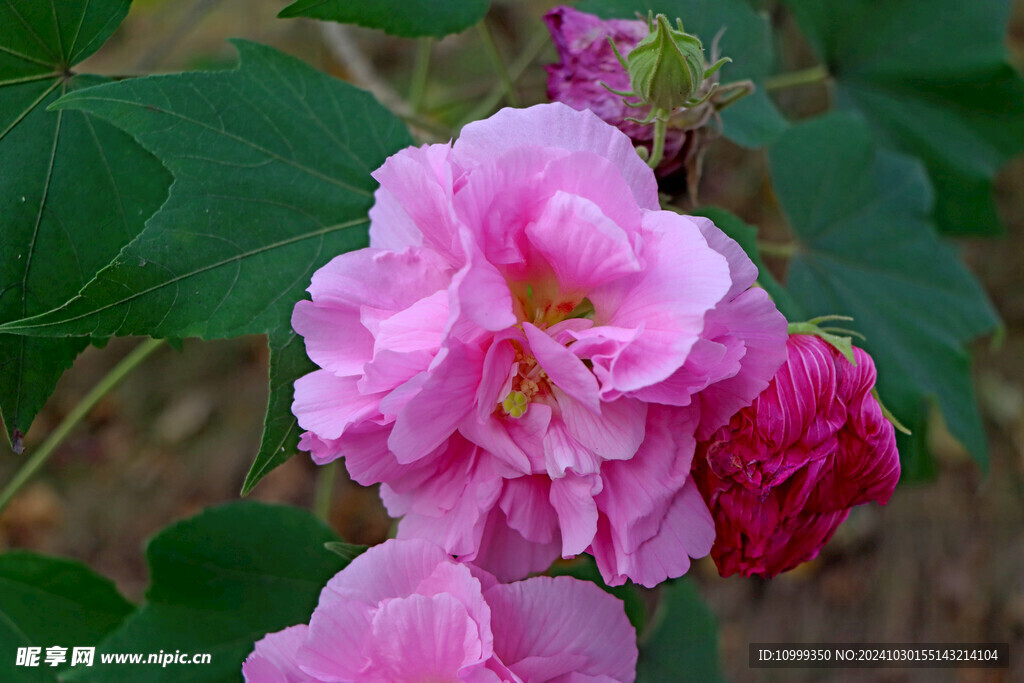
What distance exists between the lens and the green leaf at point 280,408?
63cm

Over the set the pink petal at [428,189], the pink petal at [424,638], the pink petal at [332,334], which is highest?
the pink petal at [428,189]

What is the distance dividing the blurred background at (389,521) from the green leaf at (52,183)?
0.78m

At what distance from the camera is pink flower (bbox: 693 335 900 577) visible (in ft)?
1.78

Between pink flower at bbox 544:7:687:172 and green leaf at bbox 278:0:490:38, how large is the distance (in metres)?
0.08

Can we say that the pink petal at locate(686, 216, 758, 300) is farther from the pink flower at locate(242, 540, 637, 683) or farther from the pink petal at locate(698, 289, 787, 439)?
the pink flower at locate(242, 540, 637, 683)

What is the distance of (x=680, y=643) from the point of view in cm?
105

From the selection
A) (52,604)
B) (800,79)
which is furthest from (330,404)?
(800,79)

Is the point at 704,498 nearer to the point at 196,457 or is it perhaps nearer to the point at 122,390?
the point at 196,457

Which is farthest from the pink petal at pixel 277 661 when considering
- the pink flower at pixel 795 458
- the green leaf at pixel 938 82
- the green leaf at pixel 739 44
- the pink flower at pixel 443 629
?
the green leaf at pixel 938 82

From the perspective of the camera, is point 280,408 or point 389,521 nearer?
point 280,408

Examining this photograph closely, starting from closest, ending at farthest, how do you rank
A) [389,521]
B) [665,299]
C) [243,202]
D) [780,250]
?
[665,299], [243,202], [780,250], [389,521]

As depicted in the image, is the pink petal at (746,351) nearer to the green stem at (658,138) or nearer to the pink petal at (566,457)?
the pink petal at (566,457)

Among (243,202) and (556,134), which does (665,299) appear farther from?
(243,202)

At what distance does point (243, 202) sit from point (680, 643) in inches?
29.4
